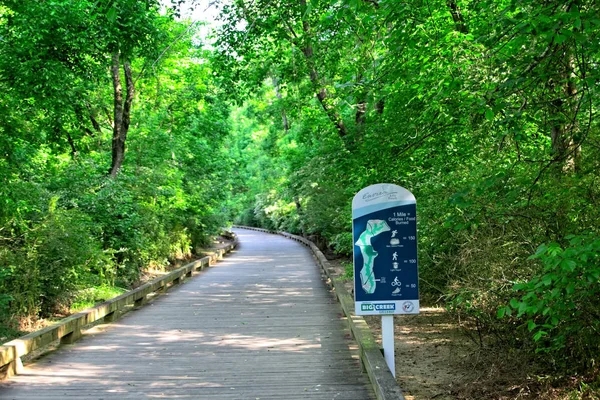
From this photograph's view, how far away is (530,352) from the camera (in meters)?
6.09

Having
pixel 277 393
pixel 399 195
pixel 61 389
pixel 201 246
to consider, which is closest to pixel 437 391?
pixel 277 393

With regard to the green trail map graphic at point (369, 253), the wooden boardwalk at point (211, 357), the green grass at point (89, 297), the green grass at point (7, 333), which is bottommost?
the wooden boardwalk at point (211, 357)

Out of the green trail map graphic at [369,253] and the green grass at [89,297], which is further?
the green grass at [89,297]

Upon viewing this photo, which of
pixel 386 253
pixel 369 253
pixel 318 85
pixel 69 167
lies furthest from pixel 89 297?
pixel 386 253

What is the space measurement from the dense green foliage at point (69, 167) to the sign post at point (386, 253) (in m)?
2.66

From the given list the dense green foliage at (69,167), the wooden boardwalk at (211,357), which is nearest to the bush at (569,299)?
the wooden boardwalk at (211,357)

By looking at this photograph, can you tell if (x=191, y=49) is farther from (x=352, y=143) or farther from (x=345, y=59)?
(x=352, y=143)

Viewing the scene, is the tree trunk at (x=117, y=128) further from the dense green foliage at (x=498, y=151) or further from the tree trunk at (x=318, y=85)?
the tree trunk at (x=318, y=85)

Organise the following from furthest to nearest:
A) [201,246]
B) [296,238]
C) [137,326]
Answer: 1. [296,238]
2. [201,246]
3. [137,326]

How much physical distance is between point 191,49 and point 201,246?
34.5 ft

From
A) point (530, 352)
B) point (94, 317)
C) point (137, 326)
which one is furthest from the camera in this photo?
point (137, 326)

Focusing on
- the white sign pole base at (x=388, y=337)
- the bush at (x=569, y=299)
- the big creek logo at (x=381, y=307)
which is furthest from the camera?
the white sign pole base at (x=388, y=337)

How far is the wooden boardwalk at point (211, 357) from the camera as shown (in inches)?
251

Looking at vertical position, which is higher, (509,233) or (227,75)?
(227,75)
